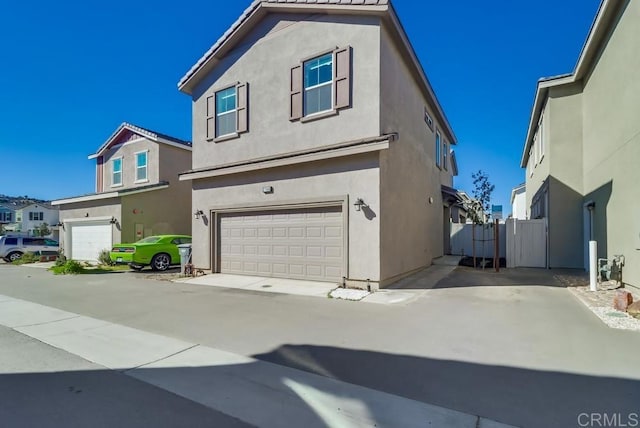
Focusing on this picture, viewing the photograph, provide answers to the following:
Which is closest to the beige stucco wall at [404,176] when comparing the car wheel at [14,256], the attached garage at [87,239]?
the attached garage at [87,239]

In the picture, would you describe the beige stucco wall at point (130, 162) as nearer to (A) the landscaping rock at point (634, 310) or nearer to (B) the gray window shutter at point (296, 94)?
(B) the gray window shutter at point (296, 94)

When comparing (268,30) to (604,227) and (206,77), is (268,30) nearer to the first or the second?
(206,77)

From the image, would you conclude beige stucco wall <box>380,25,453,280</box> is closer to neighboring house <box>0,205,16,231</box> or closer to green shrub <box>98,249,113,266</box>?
green shrub <box>98,249,113,266</box>

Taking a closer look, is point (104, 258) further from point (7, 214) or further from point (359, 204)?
point (7, 214)

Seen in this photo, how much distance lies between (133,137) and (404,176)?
55.8 ft

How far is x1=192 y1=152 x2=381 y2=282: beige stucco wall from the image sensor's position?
8559mm

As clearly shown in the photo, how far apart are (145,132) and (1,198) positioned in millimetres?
58699

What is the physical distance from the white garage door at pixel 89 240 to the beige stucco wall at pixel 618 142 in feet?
65.4

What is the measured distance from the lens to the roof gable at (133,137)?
18597 mm

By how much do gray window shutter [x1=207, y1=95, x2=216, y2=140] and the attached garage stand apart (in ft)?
27.9

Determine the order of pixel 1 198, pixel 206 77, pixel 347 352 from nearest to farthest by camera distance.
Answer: pixel 347 352 → pixel 206 77 → pixel 1 198

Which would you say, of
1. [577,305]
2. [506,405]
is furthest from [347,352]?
[577,305]

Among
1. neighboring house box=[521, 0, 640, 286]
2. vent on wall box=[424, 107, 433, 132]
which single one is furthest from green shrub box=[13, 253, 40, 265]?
neighboring house box=[521, 0, 640, 286]

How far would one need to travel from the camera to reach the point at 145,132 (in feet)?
61.7
